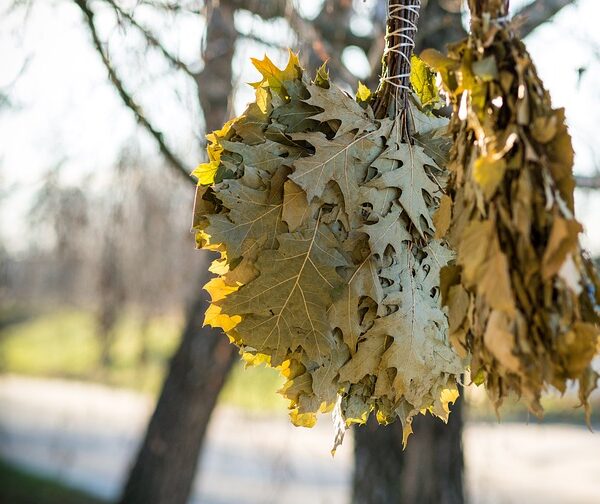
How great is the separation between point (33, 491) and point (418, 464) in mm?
4649

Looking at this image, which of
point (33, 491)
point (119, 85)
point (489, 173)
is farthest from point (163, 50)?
point (33, 491)

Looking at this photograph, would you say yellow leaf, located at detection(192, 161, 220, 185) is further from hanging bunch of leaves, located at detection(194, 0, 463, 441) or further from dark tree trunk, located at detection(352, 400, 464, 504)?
dark tree trunk, located at detection(352, 400, 464, 504)

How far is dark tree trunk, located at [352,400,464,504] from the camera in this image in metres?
2.88

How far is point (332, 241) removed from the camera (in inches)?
35.4

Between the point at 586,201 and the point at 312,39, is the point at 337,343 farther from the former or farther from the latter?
the point at 586,201

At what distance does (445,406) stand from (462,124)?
1.37 ft

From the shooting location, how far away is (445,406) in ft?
3.26

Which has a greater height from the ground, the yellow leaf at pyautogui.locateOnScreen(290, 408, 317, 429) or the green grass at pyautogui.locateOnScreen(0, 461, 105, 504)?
the yellow leaf at pyautogui.locateOnScreen(290, 408, 317, 429)

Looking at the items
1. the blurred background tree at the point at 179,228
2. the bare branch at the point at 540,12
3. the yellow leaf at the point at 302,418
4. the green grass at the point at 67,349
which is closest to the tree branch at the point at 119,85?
the blurred background tree at the point at 179,228

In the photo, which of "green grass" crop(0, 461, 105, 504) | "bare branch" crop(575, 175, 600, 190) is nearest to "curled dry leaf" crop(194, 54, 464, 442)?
"bare branch" crop(575, 175, 600, 190)

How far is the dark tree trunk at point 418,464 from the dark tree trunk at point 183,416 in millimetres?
1003

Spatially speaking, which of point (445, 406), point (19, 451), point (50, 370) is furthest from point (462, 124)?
point (50, 370)

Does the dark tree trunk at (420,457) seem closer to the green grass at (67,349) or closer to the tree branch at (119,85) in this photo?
the tree branch at (119,85)

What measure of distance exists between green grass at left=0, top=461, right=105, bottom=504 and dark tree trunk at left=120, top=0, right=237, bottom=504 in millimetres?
2289
